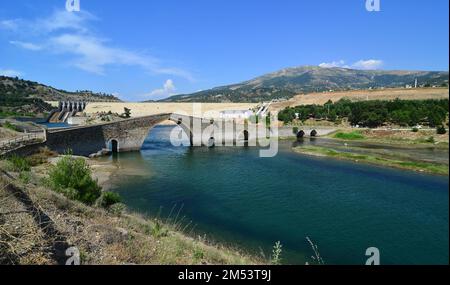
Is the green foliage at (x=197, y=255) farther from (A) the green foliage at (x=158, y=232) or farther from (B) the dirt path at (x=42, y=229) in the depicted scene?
(B) the dirt path at (x=42, y=229)

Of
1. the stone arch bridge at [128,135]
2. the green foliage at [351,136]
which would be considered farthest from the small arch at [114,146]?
the green foliage at [351,136]

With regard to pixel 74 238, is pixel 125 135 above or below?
above

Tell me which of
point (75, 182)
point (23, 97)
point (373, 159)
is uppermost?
point (23, 97)

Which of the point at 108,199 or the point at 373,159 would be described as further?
the point at 373,159

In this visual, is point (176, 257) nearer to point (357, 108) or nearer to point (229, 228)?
point (229, 228)

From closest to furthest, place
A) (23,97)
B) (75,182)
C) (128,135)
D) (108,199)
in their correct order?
(75,182) < (108,199) < (128,135) < (23,97)

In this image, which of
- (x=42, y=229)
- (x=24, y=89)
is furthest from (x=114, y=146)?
(x=24, y=89)

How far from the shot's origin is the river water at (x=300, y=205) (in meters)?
10.8

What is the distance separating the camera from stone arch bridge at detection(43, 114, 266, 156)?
1110 inches

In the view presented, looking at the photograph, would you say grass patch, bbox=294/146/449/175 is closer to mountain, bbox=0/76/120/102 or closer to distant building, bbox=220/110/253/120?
distant building, bbox=220/110/253/120

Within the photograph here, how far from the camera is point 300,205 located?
16.4 metres

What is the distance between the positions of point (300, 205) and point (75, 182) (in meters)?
10.0

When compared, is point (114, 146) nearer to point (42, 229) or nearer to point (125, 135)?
point (125, 135)

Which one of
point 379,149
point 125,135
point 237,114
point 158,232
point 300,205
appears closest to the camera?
point 158,232
